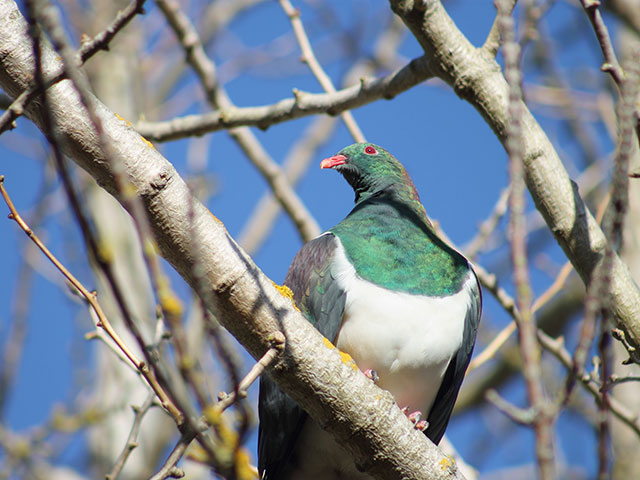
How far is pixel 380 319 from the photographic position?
10.2ft

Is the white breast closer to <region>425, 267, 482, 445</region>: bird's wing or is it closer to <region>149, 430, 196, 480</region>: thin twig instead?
<region>425, 267, 482, 445</region>: bird's wing

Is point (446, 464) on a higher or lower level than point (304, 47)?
lower

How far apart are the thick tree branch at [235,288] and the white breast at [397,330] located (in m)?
0.71

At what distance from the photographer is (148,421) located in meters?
6.71

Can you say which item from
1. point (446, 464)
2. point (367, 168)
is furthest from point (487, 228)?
point (446, 464)

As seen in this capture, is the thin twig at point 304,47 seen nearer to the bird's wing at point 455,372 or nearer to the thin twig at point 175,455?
the bird's wing at point 455,372

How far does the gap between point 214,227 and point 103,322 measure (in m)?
0.41

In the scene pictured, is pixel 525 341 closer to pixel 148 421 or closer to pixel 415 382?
pixel 415 382

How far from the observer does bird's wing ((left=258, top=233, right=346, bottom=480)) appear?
3088mm

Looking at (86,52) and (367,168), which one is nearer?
(86,52)

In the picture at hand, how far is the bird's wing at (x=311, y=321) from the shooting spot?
10.1 feet

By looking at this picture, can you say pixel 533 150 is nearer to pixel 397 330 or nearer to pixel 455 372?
pixel 397 330

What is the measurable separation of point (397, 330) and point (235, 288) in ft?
3.79

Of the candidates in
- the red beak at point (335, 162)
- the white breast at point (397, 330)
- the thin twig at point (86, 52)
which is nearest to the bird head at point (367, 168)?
the red beak at point (335, 162)
